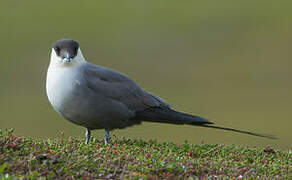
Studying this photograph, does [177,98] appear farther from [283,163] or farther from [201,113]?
[283,163]

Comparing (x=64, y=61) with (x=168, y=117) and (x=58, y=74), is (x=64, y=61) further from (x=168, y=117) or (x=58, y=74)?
(x=168, y=117)

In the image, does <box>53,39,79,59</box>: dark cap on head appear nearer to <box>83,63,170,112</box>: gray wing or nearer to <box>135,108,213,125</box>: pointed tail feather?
<box>83,63,170,112</box>: gray wing

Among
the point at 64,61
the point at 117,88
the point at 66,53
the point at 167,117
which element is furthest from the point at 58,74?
the point at 167,117

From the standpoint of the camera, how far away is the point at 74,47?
8.84m

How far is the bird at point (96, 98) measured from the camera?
843 cm

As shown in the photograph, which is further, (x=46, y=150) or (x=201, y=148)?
(x=201, y=148)

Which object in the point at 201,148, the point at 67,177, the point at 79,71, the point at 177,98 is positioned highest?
the point at 177,98

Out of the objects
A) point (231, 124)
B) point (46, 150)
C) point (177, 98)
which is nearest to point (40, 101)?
point (177, 98)

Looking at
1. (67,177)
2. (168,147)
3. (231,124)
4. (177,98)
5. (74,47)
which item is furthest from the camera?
(177,98)

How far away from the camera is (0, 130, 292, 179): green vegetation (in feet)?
20.5

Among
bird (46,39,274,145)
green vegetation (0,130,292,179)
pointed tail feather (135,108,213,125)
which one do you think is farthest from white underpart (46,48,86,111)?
pointed tail feather (135,108,213,125)

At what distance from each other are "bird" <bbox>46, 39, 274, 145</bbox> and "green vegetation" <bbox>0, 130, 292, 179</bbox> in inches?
19.5

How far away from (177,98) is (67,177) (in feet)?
60.3

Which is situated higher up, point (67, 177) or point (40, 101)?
point (40, 101)
